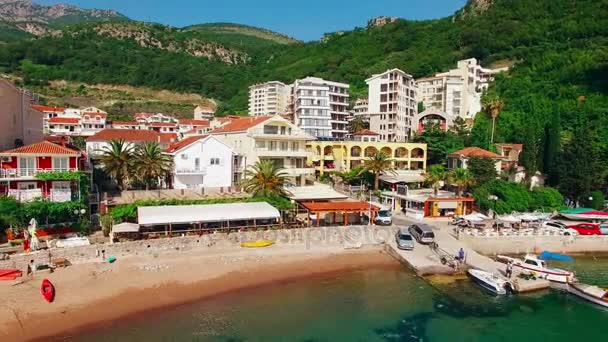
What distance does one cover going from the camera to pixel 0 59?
137 metres

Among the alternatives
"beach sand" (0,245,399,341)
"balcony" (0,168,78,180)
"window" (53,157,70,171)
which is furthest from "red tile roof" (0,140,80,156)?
"beach sand" (0,245,399,341)

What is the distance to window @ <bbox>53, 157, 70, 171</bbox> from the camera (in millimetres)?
32781

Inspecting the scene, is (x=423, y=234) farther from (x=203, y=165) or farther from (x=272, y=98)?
(x=272, y=98)

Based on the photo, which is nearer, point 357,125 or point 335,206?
point 335,206

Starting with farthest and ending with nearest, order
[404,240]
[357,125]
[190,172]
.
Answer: [357,125], [190,172], [404,240]

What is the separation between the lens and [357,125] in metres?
78.3

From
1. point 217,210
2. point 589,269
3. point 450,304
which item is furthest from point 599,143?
point 217,210

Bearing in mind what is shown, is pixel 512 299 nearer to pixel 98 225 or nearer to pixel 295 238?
pixel 295 238

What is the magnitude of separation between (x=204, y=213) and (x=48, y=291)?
40.5 feet

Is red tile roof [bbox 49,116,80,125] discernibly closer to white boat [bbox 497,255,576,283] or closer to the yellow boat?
the yellow boat

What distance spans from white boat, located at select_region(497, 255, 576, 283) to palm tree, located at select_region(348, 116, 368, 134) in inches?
1880

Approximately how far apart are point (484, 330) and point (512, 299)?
18.6ft

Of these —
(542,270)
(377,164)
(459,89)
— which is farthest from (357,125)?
(542,270)

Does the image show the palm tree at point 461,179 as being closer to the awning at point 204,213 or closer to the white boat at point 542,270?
the white boat at point 542,270
